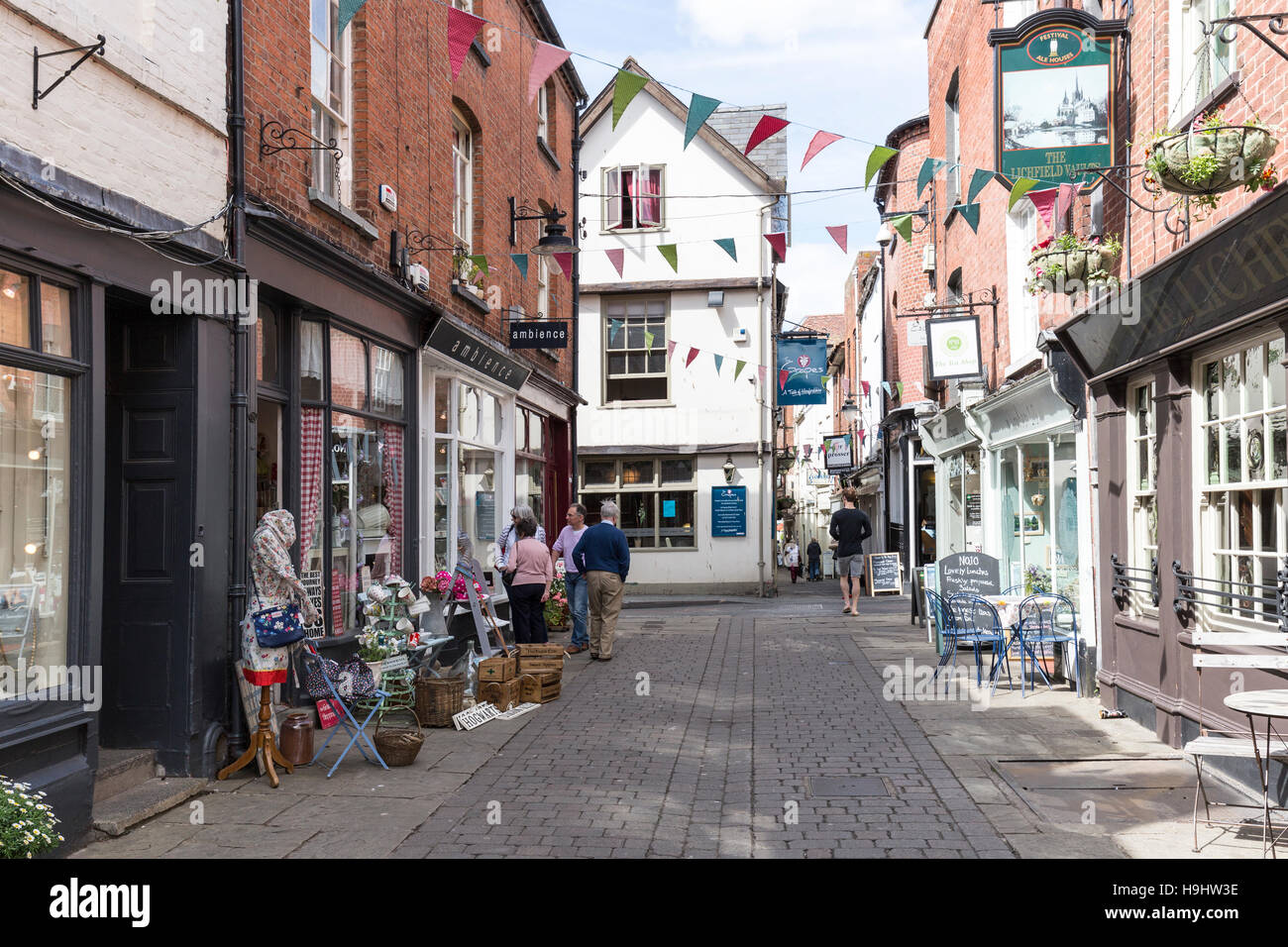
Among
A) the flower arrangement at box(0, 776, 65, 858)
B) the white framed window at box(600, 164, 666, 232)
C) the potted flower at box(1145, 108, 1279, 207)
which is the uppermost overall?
the white framed window at box(600, 164, 666, 232)

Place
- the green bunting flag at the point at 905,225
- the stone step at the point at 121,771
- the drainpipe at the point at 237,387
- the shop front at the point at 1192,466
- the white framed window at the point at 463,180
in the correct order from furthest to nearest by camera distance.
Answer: the white framed window at the point at 463,180 → the green bunting flag at the point at 905,225 → the drainpipe at the point at 237,387 → the shop front at the point at 1192,466 → the stone step at the point at 121,771

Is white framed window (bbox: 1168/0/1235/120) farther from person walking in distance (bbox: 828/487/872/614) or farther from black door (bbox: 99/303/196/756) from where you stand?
person walking in distance (bbox: 828/487/872/614)

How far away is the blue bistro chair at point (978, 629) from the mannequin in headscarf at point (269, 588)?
626cm

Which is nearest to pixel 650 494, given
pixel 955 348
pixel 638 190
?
pixel 638 190

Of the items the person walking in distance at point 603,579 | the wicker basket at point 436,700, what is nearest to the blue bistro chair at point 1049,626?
the person walking in distance at point 603,579

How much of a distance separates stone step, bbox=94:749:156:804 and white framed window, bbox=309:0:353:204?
455 cm

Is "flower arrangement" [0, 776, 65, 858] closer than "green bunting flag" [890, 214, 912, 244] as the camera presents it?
Yes

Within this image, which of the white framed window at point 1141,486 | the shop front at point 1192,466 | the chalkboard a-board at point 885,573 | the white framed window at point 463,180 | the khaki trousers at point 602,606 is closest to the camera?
the shop front at point 1192,466

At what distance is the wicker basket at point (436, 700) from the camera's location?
8.54 m

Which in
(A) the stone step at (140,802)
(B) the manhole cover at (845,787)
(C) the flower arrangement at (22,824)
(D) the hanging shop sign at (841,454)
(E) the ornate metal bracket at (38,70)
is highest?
(E) the ornate metal bracket at (38,70)

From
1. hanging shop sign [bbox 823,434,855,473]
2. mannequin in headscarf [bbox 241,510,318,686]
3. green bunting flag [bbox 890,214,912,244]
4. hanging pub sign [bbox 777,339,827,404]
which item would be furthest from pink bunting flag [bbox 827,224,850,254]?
hanging shop sign [bbox 823,434,855,473]

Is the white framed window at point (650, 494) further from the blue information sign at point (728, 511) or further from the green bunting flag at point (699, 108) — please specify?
the green bunting flag at point (699, 108)

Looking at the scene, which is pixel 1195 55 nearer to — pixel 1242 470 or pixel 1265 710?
pixel 1242 470

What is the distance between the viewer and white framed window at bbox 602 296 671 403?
81.0 feet
